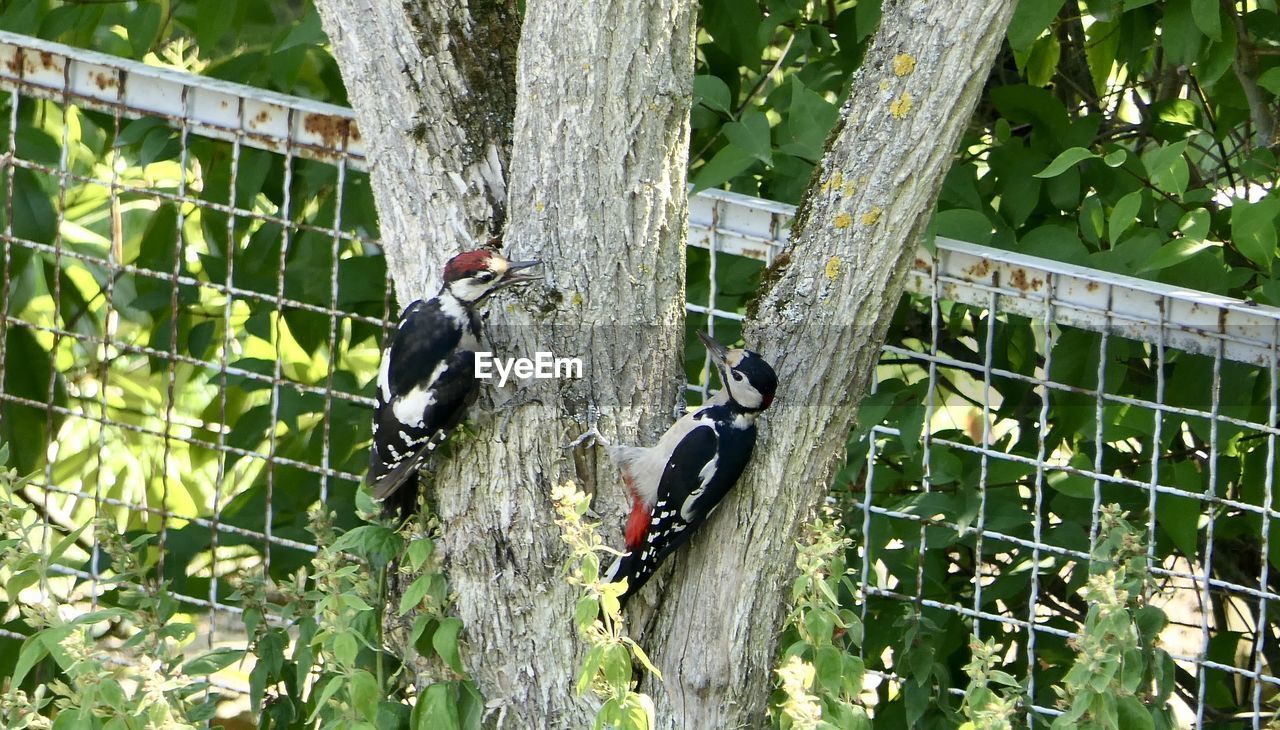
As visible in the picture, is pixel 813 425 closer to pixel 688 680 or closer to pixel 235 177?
pixel 688 680

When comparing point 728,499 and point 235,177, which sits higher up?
point 235,177

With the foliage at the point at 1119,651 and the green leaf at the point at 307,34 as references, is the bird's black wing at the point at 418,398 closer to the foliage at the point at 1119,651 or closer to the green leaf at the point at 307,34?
the green leaf at the point at 307,34

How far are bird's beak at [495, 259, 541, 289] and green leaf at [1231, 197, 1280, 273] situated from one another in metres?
→ 1.14

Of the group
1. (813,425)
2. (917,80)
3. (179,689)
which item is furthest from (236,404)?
(917,80)

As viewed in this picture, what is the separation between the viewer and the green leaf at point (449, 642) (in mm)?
2199

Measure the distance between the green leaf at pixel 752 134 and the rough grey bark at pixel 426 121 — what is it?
Result: 1.31 ft

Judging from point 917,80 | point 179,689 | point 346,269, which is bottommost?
point 179,689

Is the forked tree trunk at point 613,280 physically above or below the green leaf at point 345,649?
above

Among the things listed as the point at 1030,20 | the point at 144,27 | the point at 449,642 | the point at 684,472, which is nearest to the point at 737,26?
the point at 1030,20

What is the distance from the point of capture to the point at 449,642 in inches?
86.8

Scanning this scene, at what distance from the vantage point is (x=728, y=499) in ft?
7.27

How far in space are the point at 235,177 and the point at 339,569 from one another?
925mm

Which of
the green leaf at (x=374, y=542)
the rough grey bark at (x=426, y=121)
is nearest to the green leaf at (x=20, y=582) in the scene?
the green leaf at (x=374, y=542)

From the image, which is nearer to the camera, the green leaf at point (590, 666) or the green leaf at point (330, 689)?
the green leaf at point (590, 666)
